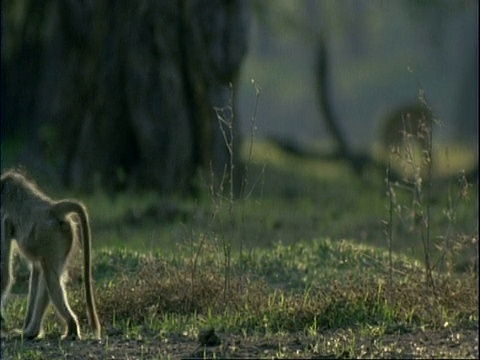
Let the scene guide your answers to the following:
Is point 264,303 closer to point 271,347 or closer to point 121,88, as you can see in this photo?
point 271,347

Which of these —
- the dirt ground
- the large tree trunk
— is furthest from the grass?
the large tree trunk

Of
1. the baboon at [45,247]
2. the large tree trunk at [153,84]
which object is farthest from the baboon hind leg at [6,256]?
the large tree trunk at [153,84]

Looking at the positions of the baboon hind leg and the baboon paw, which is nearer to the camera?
the baboon paw

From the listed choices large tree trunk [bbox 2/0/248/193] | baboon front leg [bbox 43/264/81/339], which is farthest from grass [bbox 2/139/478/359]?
large tree trunk [bbox 2/0/248/193]

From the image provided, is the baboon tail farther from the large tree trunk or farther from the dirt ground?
the large tree trunk

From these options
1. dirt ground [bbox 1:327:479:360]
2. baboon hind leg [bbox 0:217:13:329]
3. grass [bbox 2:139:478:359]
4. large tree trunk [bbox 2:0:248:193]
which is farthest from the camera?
large tree trunk [bbox 2:0:248:193]

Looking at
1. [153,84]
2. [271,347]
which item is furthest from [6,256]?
[153,84]

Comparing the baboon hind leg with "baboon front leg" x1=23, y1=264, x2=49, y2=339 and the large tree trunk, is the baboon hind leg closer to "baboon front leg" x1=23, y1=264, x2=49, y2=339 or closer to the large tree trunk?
"baboon front leg" x1=23, y1=264, x2=49, y2=339

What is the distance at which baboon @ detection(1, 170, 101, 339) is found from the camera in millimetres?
9062

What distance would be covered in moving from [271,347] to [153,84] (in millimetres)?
11510

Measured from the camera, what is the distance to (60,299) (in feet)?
29.7

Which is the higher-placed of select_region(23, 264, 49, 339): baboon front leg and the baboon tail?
the baboon tail

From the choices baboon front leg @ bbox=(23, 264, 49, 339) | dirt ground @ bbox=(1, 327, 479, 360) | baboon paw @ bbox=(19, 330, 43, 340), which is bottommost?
dirt ground @ bbox=(1, 327, 479, 360)

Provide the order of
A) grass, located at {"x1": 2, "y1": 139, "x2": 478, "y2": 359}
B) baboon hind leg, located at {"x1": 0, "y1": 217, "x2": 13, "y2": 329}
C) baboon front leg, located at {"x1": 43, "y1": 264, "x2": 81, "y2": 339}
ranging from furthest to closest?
1. baboon hind leg, located at {"x1": 0, "y1": 217, "x2": 13, "y2": 329}
2. baboon front leg, located at {"x1": 43, "y1": 264, "x2": 81, "y2": 339}
3. grass, located at {"x1": 2, "y1": 139, "x2": 478, "y2": 359}
